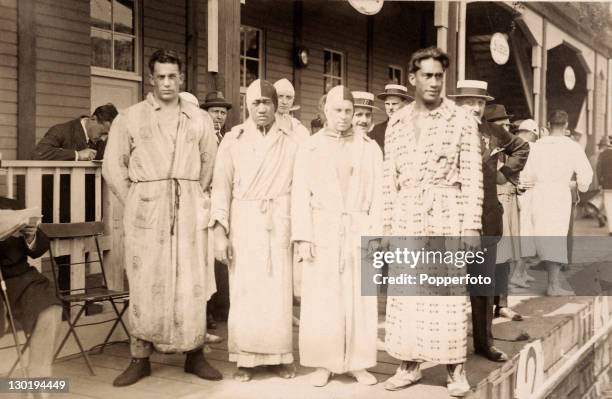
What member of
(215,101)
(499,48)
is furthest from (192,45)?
(499,48)

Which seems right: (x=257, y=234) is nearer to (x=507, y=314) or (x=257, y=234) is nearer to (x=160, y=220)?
(x=160, y=220)

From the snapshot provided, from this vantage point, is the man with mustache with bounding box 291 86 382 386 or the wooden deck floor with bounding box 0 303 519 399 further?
the man with mustache with bounding box 291 86 382 386

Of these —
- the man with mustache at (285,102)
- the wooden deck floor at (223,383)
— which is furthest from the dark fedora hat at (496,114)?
the wooden deck floor at (223,383)

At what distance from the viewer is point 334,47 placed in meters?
9.18

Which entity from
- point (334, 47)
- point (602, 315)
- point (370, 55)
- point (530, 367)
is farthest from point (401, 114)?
point (370, 55)

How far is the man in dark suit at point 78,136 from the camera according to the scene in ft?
16.1

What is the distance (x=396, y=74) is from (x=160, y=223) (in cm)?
836

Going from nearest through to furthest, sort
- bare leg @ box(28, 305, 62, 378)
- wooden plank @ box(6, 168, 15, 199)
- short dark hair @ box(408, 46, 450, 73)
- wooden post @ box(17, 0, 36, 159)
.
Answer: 1. bare leg @ box(28, 305, 62, 378)
2. short dark hair @ box(408, 46, 450, 73)
3. wooden plank @ box(6, 168, 15, 199)
4. wooden post @ box(17, 0, 36, 159)

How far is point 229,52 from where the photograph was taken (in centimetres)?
467

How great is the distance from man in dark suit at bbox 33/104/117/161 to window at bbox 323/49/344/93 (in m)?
4.37

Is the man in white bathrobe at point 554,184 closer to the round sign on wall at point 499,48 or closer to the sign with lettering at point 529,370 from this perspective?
the sign with lettering at point 529,370

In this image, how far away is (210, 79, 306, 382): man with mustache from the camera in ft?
10.7

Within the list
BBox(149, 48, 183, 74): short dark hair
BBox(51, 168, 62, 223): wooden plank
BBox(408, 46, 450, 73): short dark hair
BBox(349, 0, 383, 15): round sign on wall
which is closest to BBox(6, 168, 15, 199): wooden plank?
BBox(51, 168, 62, 223): wooden plank

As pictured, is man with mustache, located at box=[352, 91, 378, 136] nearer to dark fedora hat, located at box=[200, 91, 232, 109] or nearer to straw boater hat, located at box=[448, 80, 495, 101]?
straw boater hat, located at box=[448, 80, 495, 101]
